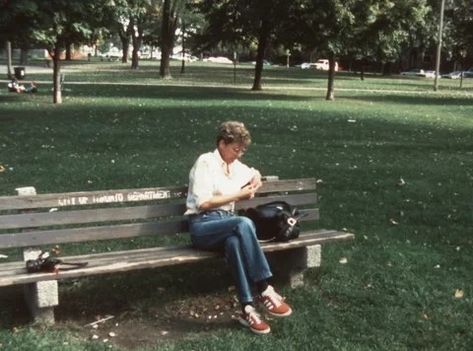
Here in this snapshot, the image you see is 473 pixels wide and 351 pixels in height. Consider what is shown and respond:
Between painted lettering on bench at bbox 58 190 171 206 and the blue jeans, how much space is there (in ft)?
1.55

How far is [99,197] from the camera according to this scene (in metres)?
4.91

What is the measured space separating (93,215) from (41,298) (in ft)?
2.26

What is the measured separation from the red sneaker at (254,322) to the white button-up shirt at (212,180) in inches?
31.5

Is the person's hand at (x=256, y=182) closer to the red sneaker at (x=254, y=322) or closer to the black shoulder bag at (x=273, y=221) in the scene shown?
the black shoulder bag at (x=273, y=221)

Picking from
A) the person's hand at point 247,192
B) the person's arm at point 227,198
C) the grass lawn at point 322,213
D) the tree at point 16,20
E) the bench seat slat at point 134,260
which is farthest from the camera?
the tree at point 16,20

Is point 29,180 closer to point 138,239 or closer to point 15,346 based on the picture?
point 138,239

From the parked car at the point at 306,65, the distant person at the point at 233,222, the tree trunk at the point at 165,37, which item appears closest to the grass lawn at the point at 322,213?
the distant person at the point at 233,222

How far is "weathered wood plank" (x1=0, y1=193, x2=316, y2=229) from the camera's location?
464 centimetres

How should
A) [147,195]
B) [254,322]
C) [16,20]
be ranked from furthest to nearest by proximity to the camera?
[16,20] < [147,195] < [254,322]

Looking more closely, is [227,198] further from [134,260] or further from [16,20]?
[16,20]

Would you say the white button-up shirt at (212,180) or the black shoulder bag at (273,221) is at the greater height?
the white button-up shirt at (212,180)

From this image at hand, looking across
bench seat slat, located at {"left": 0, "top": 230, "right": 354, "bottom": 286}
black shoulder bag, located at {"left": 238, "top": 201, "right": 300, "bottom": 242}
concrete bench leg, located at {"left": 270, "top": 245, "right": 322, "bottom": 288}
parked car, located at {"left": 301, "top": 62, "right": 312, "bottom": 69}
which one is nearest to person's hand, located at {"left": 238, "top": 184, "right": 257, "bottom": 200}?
black shoulder bag, located at {"left": 238, "top": 201, "right": 300, "bottom": 242}

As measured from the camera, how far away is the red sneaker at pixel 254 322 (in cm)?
451

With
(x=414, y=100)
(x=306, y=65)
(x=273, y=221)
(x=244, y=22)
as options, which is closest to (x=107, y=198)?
(x=273, y=221)
